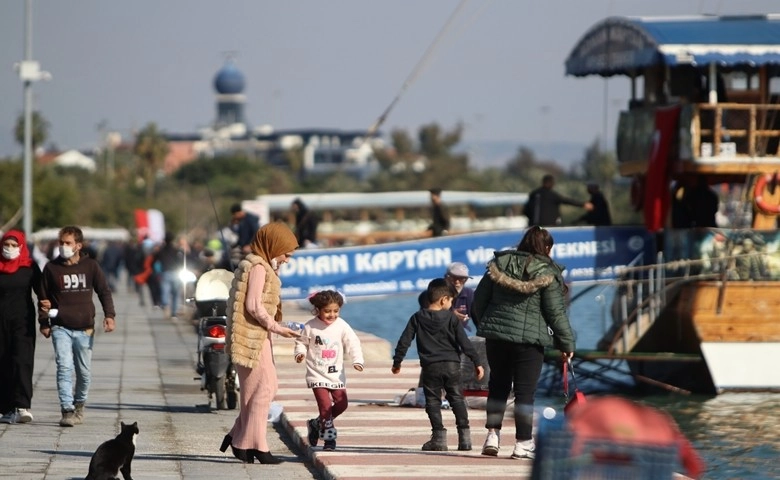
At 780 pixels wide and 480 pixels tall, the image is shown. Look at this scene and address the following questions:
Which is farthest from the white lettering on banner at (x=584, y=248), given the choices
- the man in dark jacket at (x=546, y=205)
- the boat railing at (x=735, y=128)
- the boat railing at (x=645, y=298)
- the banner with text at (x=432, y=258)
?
the boat railing at (x=735, y=128)

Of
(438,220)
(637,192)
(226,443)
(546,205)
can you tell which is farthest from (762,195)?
(226,443)

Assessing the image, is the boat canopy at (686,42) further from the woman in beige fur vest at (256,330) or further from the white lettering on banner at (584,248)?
the woman in beige fur vest at (256,330)

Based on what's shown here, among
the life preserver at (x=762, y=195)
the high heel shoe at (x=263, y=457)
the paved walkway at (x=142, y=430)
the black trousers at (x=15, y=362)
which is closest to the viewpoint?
the paved walkway at (x=142, y=430)

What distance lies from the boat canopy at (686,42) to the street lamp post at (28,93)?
15913 millimetres

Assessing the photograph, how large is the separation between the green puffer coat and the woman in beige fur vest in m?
1.39

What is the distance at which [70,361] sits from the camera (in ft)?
43.5

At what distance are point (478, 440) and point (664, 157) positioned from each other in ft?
36.3

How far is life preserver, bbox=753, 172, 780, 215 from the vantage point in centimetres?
2150

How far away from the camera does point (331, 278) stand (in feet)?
73.6

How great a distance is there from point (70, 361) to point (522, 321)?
14.4 ft

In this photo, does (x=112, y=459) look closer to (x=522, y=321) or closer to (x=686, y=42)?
(x=522, y=321)

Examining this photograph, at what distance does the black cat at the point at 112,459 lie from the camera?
944 centimetres

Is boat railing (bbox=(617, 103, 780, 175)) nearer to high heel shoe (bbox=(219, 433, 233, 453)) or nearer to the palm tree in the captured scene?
high heel shoe (bbox=(219, 433, 233, 453))

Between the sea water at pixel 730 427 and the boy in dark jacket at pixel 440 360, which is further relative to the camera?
the sea water at pixel 730 427
